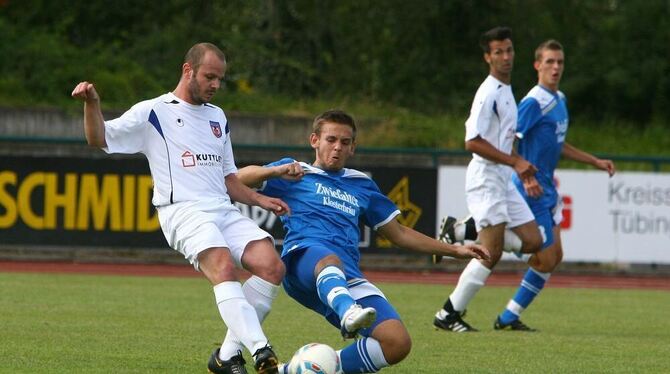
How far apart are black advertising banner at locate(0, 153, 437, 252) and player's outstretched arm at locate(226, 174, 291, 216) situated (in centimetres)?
986

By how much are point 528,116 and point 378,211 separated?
3951 millimetres

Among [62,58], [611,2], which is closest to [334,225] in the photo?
[62,58]

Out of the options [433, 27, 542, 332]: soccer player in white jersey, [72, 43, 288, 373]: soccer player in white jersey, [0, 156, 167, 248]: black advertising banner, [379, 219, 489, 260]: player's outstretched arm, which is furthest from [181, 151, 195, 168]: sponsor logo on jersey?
[0, 156, 167, 248]: black advertising banner

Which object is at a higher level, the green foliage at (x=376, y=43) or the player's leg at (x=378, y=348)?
the green foliage at (x=376, y=43)

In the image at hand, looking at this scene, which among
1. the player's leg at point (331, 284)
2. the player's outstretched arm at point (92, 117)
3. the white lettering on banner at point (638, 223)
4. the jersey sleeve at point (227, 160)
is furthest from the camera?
the white lettering on banner at point (638, 223)

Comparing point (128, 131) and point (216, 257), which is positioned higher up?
point (128, 131)

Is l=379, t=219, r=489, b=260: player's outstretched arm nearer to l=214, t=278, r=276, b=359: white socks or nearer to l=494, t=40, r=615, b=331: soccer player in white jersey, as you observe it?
l=214, t=278, r=276, b=359: white socks

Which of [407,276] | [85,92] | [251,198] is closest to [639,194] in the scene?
[407,276]

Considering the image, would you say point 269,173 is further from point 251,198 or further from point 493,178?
point 493,178

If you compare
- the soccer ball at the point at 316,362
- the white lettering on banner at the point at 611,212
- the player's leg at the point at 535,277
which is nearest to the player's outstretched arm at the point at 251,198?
the soccer ball at the point at 316,362

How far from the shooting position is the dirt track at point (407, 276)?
17031 millimetres

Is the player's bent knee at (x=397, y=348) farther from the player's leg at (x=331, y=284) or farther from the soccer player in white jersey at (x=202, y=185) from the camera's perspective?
the soccer player in white jersey at (x=202, y=185)

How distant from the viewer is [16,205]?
17.4 meters

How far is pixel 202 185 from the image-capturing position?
7328 mm
